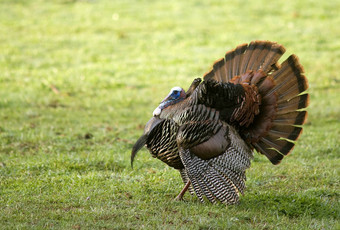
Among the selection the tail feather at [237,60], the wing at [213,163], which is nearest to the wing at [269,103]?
the tail feather at [237,60]

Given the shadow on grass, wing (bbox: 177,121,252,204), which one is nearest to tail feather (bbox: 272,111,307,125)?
wing (bbox: 177,121,252,204)

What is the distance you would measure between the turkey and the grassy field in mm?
388

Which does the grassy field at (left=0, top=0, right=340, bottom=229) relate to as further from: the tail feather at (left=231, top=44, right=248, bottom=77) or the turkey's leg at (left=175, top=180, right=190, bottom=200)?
the tail feather at (left=231, top=44, right=248, bottom=77)

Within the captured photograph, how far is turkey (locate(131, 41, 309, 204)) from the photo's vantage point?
19.4 feet

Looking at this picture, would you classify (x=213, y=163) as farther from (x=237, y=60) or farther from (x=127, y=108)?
(x=127, y=108)

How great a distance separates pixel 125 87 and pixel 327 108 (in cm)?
489

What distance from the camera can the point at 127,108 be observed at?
1166 centimetres

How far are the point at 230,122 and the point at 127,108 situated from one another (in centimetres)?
561

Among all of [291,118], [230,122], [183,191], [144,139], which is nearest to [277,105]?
[291,118]

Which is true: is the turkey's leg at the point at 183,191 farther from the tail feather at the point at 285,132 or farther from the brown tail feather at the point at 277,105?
the tail feather at the point at 285,132

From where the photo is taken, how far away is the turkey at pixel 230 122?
5926 mm

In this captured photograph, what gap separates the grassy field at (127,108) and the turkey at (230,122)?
388mm

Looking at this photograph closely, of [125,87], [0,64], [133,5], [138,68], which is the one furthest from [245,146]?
[133,5]

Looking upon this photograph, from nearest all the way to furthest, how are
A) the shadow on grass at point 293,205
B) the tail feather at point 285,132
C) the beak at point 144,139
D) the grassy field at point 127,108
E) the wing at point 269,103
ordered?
1. the grassy field at point 127,108
2. the shadow on grass at point 293,205
3. the beak at point 144,139
4. the wing at point 269,103
5. the tail feather at point 285,132
